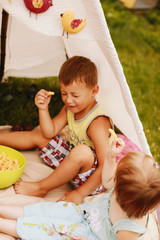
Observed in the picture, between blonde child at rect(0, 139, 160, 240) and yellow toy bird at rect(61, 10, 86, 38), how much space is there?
1.85 feet

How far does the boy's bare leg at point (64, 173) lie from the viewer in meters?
1.72

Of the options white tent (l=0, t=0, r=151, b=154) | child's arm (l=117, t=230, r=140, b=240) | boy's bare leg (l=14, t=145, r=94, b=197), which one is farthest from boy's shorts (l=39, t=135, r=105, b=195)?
child's arm (l=117, t=230, r=140, b=240)

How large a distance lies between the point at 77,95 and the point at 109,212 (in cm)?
66

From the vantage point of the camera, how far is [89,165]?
1.76 m

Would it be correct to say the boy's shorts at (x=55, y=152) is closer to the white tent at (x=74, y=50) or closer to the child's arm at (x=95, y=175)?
the child's arm at (x=95, y=175)

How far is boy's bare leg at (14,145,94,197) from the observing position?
67.8 inches

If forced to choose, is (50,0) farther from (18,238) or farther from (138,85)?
(138,85)

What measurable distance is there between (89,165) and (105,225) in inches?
15.1

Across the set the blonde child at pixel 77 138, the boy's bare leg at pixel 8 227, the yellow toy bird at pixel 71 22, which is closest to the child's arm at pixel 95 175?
the blonde child at pixel 77 138

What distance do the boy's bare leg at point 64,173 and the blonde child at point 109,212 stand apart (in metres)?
0.20

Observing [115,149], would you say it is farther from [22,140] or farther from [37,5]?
[22,140]

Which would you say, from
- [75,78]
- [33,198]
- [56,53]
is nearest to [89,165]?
[33,198]

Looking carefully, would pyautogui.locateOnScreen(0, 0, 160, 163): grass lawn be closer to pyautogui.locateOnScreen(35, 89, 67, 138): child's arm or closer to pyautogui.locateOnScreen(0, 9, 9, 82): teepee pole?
pyautogui.locateOnScreen(0, 9, 9, 82): teepee pole

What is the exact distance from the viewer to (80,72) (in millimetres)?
1809
